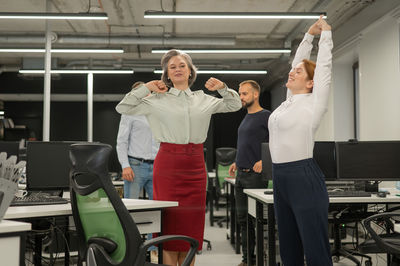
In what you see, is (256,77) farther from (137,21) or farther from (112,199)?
(112,199)

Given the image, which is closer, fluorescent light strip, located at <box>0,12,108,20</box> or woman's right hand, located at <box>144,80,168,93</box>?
woman's right hand, located at <box>144,80,168,93</box>

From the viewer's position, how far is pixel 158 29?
951cm

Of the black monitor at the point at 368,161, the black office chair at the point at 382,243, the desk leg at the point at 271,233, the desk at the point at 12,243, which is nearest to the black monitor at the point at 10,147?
the desk leg at the point at 271,233

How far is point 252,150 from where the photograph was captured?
4.07m

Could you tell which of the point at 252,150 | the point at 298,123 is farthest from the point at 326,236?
the point at 252,150

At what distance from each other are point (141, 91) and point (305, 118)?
0.90 metres

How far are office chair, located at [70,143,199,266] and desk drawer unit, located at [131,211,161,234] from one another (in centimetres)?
62

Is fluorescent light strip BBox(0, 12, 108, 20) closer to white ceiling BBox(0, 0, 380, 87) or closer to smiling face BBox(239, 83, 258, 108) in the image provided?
white ceiling BBox(0, 0, 380, 87)

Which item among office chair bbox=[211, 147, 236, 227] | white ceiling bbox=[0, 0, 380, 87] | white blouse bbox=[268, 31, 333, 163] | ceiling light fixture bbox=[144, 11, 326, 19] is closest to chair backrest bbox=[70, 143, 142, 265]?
white blouse bbox=[268, 31, 333, 163]

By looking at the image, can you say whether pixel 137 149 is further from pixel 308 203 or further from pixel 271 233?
pixel 308 203

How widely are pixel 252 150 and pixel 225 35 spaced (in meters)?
6.27

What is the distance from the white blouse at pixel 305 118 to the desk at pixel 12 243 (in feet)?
4.18

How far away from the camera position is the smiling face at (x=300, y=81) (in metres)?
2.42

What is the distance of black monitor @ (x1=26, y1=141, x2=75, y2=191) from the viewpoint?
9.82ft
